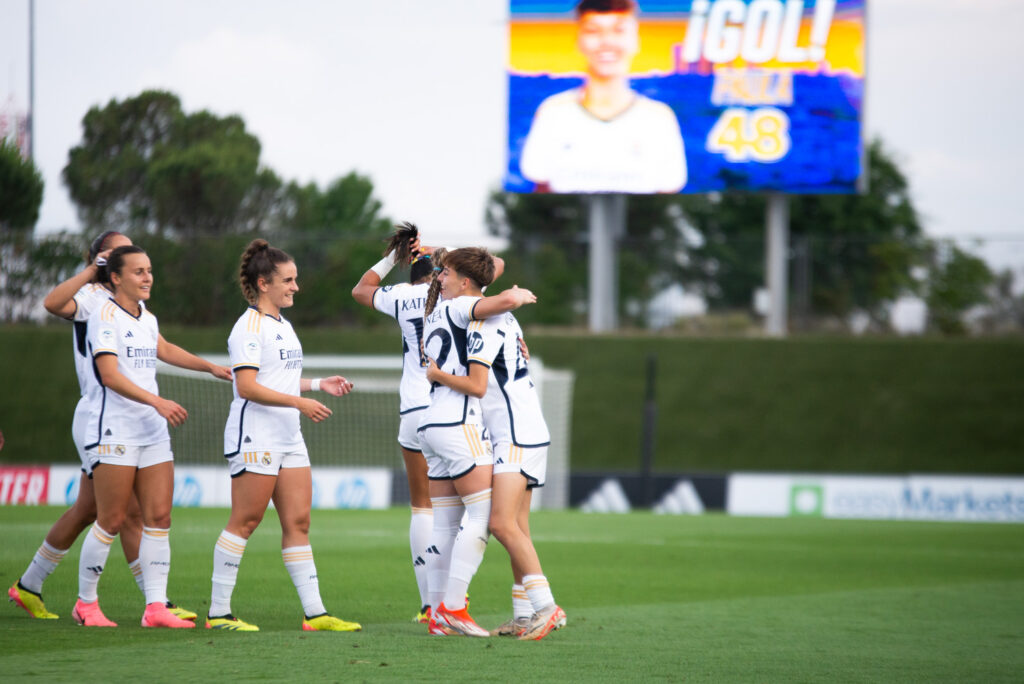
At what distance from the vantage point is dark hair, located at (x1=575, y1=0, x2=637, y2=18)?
2117cm

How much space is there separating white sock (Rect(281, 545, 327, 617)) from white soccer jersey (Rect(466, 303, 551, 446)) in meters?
1.08

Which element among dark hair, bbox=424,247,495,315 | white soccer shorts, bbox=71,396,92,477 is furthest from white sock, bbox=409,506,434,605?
white soccer shorts, bbox=71,396,92,477

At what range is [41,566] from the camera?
5984mm

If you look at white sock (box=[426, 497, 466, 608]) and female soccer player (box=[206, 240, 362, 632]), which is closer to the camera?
female soccer player (box=[206, 240, 362, 632])

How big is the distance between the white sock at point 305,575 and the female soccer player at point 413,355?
62cm

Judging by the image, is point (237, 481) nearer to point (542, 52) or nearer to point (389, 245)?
point (389, 245)

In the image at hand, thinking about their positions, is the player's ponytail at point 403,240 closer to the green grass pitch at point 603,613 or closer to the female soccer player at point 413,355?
the female soccer player at point 413,355

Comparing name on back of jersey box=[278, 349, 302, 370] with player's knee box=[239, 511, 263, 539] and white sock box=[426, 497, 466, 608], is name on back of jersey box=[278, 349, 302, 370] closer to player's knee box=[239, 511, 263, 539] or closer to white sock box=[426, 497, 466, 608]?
A: player's knee box=[239, 511, 263, 539]

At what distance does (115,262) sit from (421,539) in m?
2.13

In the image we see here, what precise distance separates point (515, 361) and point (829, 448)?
18266 millimetres

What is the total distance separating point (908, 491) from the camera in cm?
1800

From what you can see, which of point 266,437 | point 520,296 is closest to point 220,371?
point 266,437

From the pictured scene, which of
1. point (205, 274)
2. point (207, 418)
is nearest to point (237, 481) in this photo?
point (207, 418)

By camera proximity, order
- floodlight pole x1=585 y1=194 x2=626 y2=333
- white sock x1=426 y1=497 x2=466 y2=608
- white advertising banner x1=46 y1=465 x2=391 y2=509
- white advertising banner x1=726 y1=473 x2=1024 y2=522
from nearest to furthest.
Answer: white sock x1=426 y1=497 x2=466 y2=608 → white advertising banner x1=46 y1=465 x2=391 y2=509 → white advertising banner x1=726 y1=473 x2=1024 y2=522 → floodlight pole x1=585 y1=194 x2=626 y2=333
